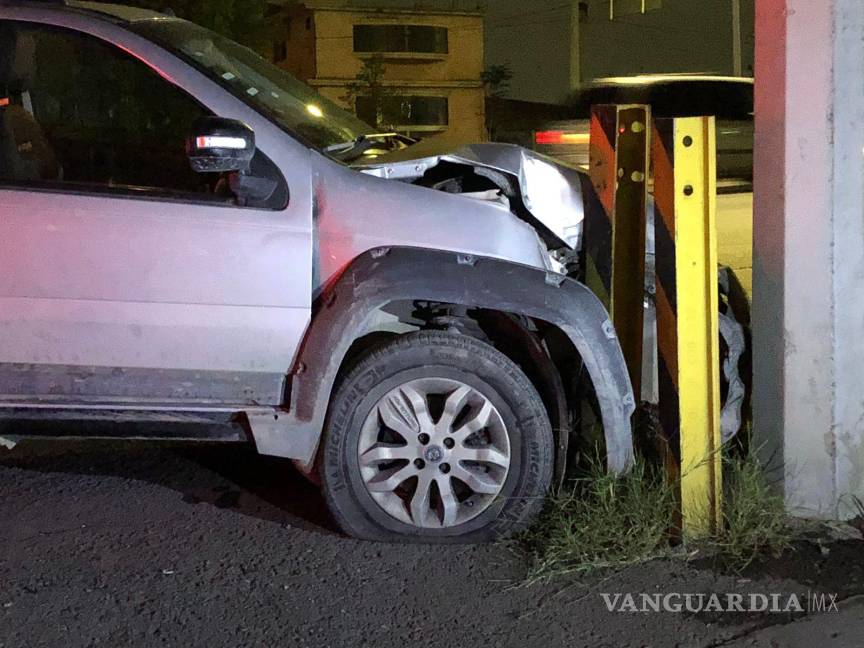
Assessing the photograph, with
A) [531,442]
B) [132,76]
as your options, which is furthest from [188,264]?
[531,442]

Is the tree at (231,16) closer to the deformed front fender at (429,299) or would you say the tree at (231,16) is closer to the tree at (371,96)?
the deformed front fender at (429,299)

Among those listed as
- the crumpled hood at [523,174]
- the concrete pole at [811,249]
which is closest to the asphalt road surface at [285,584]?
the concrete pole at [811,249]

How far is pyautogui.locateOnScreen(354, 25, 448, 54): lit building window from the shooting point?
1499 inches

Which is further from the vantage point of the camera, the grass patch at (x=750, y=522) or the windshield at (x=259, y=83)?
the windshield at (x=259, y=83)

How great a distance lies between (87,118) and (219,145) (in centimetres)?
143

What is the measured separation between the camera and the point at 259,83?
455 centimetres

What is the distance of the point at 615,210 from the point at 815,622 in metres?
1.71

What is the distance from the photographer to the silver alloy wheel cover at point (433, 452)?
397 centimetres

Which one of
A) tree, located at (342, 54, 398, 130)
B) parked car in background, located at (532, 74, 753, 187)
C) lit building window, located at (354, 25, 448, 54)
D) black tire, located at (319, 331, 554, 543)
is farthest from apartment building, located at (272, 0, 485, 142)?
black tire, located at (319, 331, 554, 543)

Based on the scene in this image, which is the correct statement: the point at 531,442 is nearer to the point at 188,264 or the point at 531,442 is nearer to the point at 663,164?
the point at 663,164

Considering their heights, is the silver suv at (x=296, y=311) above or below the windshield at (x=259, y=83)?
below

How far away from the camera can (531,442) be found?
158 inches

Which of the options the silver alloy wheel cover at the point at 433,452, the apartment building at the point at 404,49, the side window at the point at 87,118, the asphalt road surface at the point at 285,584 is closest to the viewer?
the asphalt road surface at the point at 285,584

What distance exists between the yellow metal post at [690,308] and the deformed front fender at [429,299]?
21cm
